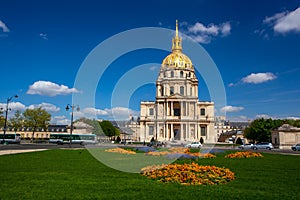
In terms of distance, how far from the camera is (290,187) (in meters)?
9.75

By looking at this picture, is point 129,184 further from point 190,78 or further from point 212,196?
point 190,78

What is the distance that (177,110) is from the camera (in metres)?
90.4

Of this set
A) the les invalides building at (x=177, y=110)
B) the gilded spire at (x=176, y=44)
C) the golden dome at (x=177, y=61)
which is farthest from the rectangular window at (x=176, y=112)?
the gilded spire at (x=176, y=44)

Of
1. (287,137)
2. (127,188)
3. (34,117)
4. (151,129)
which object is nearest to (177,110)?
(151,129)

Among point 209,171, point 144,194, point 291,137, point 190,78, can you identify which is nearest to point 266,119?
point 291,137

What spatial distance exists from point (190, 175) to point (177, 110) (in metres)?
80.0

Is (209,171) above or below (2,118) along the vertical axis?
below

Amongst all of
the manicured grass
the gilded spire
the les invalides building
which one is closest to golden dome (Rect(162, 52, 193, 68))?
the les invalides building

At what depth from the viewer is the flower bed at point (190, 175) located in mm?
10477

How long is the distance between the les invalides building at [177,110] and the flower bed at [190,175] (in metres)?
70.1

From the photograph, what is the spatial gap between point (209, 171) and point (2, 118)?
6852 cm

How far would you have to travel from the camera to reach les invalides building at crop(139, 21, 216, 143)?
84.6 metres

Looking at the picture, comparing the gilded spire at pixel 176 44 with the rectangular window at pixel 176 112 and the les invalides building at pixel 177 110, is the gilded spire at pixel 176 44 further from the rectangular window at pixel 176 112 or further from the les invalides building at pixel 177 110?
the rectangular window at pixel 176 112

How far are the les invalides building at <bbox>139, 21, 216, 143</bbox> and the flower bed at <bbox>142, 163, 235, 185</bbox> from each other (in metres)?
70.1
